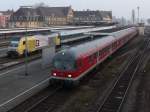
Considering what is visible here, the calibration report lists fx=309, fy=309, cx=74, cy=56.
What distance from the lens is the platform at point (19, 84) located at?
2099 centimetres

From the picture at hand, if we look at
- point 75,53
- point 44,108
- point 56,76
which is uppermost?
point 75,53

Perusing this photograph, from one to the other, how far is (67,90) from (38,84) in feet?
9.12

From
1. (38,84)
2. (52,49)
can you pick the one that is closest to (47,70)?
(52,49)

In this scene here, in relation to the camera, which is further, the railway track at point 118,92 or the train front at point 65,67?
the train front at point 65,67

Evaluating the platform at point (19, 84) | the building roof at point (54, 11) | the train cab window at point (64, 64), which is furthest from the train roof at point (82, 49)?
the building roof at point (54, 11)

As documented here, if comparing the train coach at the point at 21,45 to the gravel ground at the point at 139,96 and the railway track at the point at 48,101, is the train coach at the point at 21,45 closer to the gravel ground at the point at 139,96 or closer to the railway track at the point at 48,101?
the gravel ground at the point at 139,96

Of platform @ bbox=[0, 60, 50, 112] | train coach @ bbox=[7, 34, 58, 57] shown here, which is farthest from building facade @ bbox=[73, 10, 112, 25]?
platform @ bbox=[0, 60, 50, 112]

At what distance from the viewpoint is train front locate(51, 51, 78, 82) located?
77.3ft

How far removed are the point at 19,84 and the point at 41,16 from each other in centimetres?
11139

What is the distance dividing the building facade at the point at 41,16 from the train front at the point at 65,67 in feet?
304

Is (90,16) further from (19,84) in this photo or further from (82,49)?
(19,84)

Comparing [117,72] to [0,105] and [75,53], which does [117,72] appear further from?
[0,105]

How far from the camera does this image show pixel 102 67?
34844 millimetres

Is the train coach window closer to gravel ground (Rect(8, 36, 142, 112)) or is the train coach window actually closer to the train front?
the train front
